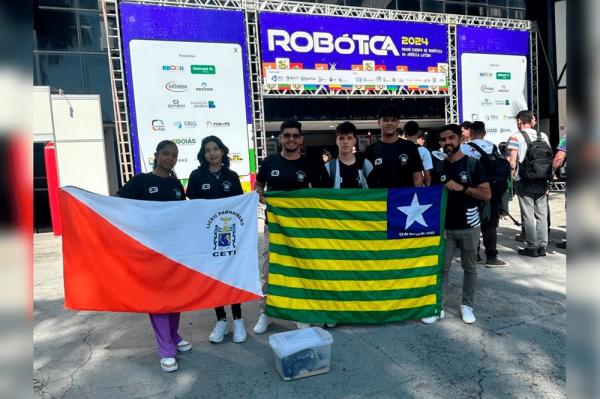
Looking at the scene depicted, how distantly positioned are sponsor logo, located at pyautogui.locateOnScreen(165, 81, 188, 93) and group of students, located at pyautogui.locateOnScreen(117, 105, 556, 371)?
6.39 m

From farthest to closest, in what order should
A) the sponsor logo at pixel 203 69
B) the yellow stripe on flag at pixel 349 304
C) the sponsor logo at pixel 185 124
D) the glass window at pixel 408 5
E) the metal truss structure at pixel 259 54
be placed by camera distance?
the glass window at pixel 408 5, the sponsor logo at pixel 203 69, the sponsor logo at pixel 185 124, the metal truss structure at pixel 259 54, the yellow stripe on flag at pixel 349 304

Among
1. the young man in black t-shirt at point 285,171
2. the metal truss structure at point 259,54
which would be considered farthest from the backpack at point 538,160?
the metal truss structure at point 259,54

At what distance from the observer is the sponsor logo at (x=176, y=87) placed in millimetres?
9352

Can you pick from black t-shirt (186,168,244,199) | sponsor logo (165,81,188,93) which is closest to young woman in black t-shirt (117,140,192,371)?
black t-shirt (186,168,244,199)

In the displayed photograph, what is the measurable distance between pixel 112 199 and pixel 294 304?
5.78ft

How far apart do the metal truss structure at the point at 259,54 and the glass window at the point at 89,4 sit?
1.79 metres

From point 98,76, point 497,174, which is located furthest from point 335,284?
point 98,76

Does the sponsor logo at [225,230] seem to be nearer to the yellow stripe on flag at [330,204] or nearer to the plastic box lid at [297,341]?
the yellow stripe on flag at [330,204]

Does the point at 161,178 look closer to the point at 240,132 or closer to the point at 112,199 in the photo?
the point at 112,199

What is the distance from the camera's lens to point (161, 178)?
3.44 metres

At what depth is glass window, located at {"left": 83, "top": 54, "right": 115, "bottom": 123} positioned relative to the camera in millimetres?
12328

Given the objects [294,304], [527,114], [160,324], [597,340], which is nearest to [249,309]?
[294,304]

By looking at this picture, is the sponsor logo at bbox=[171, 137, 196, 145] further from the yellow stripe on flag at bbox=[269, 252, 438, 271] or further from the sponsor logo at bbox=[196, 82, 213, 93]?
the yellow stripe on flag at bbox=[269, 252, 438, 271]

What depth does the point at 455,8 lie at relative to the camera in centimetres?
1477
